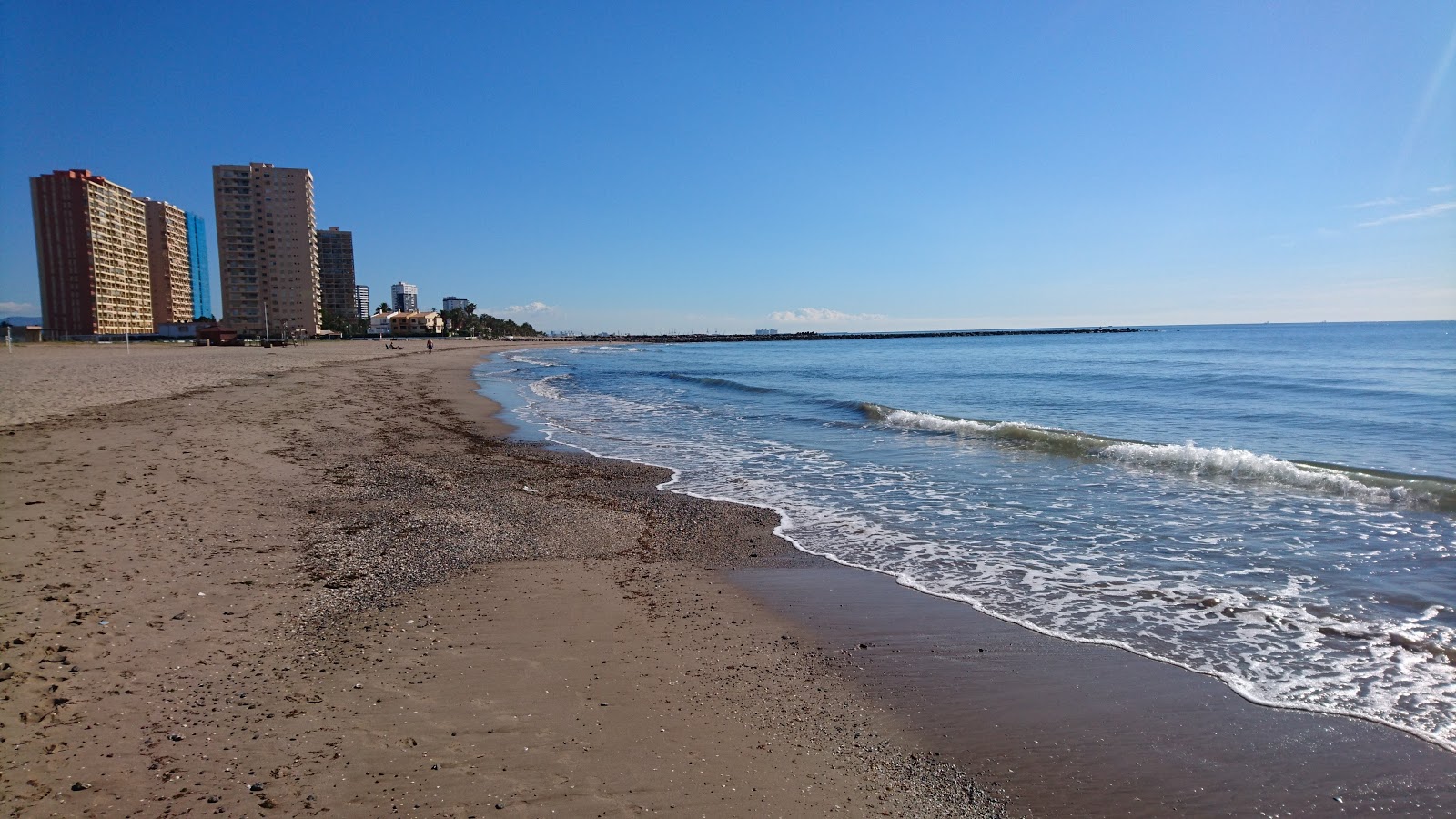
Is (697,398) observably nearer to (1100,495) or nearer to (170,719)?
(1100,495)

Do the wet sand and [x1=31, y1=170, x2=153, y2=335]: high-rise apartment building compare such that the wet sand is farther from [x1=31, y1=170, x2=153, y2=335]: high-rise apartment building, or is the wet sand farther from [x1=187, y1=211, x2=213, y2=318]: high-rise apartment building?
[x1=187, y1=211, x2=213, y2=318]: high-rise apartment building

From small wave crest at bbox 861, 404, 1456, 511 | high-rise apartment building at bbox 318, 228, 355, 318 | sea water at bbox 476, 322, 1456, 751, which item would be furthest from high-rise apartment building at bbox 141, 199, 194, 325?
small wave crest at bbox 861, 404, 1456, 511

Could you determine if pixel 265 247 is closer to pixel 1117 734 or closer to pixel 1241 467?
pixel 1241 467

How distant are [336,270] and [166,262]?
47874 mm

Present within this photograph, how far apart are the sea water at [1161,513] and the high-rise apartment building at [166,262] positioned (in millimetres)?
136027

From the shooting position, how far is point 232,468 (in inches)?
340

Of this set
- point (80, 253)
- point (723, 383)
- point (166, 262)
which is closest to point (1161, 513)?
point (723, 383)

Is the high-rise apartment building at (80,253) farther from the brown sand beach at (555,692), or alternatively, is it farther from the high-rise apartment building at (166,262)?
the brown sand beach at (555,692)

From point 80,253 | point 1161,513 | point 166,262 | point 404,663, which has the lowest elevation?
point 1161,513

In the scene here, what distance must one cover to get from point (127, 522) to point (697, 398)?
19550 mm

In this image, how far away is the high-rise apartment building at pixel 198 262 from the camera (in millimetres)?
151625

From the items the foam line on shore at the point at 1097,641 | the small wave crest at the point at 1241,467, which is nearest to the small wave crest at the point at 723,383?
the small wave crest at the point at 1241,467

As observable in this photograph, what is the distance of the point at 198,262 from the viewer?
6334 inches

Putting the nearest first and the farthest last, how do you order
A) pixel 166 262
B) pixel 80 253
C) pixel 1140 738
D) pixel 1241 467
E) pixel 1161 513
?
pixel 1140 738 → pixel 1161 513 → pixel 1241 467 → pixel 80 253 → pixel 166 262
